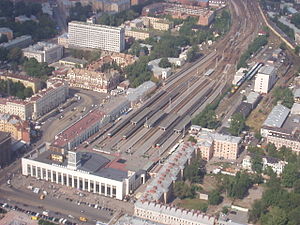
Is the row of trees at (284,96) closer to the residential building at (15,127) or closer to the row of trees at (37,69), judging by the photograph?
the row of trees at (37,69)

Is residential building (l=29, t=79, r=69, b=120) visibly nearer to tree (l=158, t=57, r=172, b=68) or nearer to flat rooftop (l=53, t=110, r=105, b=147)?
flat rooftop (l=53, t=110, r=105, b=147)

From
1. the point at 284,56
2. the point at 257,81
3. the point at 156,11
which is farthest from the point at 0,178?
the point at 156,11

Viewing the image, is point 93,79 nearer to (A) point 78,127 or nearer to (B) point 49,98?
(B) point 49,98

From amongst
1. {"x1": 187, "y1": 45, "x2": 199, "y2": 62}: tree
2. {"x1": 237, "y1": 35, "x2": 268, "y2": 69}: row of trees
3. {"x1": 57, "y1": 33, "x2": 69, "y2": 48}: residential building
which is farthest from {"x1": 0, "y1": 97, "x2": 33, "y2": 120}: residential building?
{"x1": 237, "y1": 35, "x2": 268, "y2": 69}: row of trees

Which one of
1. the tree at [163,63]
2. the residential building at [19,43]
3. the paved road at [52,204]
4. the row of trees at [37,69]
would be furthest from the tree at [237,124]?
the residential building at [19,43]

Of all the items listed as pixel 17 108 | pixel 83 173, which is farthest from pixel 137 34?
pixel 83 173

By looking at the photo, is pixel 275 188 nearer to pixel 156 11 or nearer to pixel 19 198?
pixel 19 198
